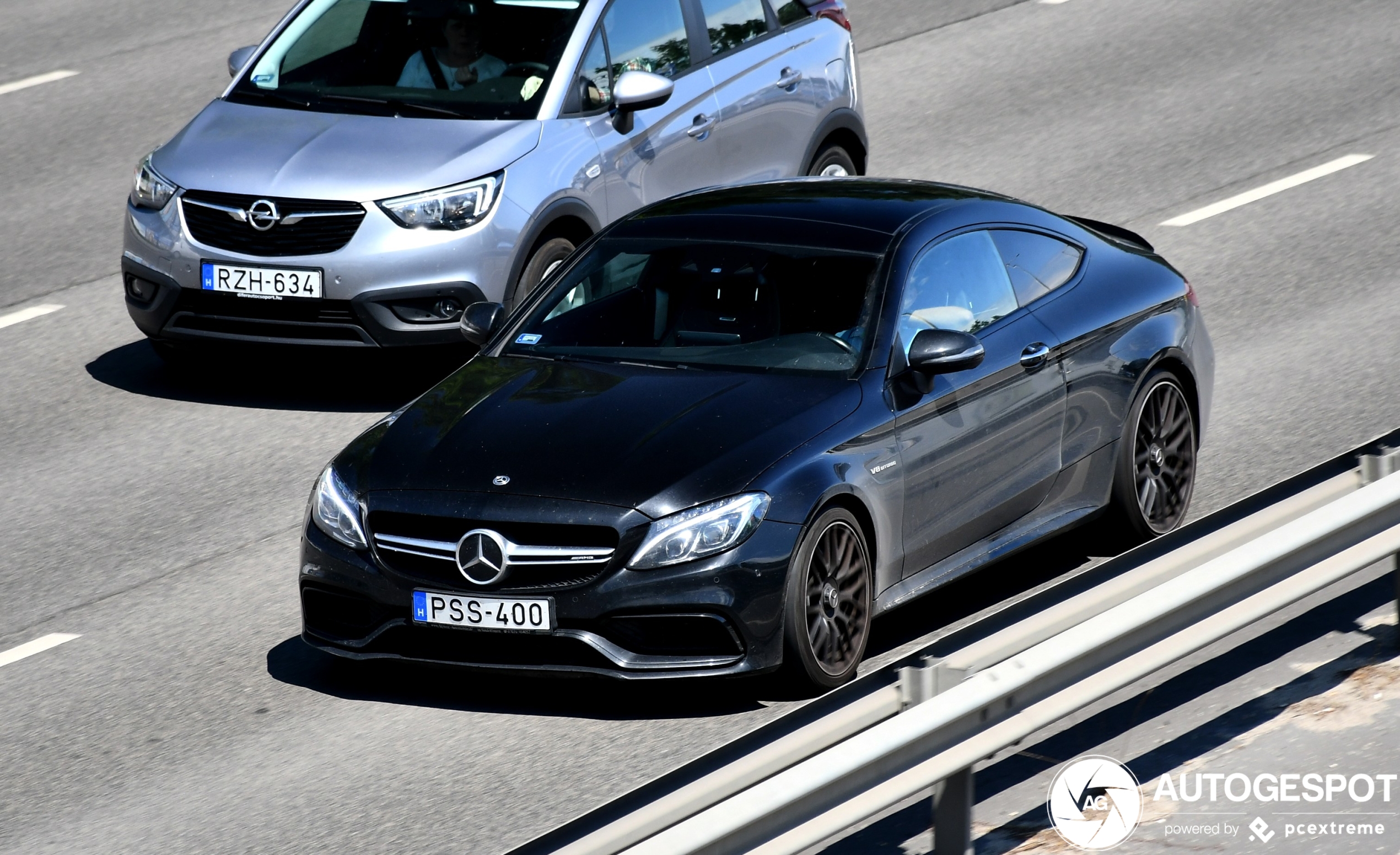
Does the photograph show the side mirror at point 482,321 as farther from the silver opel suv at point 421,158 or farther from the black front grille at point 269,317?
the black front grille at point 269,317

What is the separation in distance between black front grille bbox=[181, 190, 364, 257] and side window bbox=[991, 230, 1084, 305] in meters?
3.24

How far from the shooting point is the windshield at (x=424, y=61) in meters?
10.5

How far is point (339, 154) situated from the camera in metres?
10.0

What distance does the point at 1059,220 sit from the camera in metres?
8.41

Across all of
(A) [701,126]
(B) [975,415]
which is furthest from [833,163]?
(B) [975,415]

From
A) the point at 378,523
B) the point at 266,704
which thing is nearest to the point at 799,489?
the point at 378,523

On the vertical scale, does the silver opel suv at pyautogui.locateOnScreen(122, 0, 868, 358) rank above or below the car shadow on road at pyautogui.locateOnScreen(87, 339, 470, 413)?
above

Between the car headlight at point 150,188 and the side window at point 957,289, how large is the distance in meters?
4.15

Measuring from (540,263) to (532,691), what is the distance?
3628mm

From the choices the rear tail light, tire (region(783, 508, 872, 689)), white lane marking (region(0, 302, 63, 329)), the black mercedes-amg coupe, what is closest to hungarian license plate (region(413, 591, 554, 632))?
the black mercedes-amg coupe

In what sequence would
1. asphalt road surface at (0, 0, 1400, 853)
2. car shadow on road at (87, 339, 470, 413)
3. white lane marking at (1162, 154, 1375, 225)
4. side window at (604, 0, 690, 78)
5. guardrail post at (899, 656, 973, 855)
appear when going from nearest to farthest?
guardrail post at (899, 656, 973, 855) < asphalt road surface at (0, 0, 1400, 853) < car shadow on road at (87, 339, 470, 413) < side window at (604, 0, 690, 78) < white lane marking at (1162, 154, 1375, 225)

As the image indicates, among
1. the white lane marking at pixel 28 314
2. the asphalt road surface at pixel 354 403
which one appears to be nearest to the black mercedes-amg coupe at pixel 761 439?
the asphalt road surface at pixel 354 403

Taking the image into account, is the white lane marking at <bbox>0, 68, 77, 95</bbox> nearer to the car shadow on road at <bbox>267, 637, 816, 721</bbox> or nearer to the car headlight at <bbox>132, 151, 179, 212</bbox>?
the car headlight at <bbox>132, 151, 179, 212</bbox>

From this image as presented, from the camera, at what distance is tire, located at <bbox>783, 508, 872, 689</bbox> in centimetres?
657
